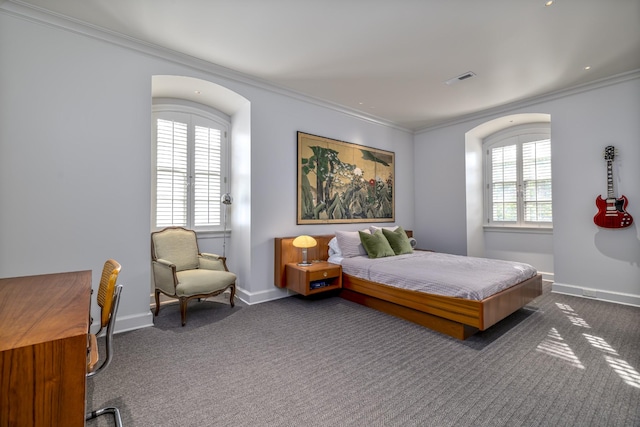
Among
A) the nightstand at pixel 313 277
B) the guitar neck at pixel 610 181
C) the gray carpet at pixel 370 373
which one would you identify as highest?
the guitar neck at pixel 610 181

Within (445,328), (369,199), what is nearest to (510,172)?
(369,199)

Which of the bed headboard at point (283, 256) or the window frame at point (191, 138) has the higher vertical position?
the window frame at point (191, 138)

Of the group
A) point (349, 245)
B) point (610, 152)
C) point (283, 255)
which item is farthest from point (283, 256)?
point (610, 152)

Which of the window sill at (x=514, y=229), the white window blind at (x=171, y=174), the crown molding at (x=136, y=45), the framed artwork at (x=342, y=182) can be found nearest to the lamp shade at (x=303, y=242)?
the framed artwork at (x=342, y=182)

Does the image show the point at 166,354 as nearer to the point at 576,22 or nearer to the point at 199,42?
the point at 199,42

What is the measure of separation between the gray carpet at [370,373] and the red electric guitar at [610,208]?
3.99 feet

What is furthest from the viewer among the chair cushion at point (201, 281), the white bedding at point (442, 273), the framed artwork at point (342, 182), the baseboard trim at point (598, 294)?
the framed artwork at point (342, 182)

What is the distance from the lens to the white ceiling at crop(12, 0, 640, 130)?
2.67 metres

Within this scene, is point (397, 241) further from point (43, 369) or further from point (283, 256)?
point (43, 369)

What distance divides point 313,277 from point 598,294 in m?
4.13

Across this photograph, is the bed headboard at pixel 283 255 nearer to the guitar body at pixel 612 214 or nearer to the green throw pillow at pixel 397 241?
the green throw pillow at pixel 397 241

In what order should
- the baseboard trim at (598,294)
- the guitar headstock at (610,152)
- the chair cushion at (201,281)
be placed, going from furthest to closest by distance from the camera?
the guitar headstock at (610,152)
the baseboard trim at (598,294)
the chair cushion at (201,281)

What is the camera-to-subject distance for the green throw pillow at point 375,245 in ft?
14.6

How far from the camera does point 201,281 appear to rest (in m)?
3.42
